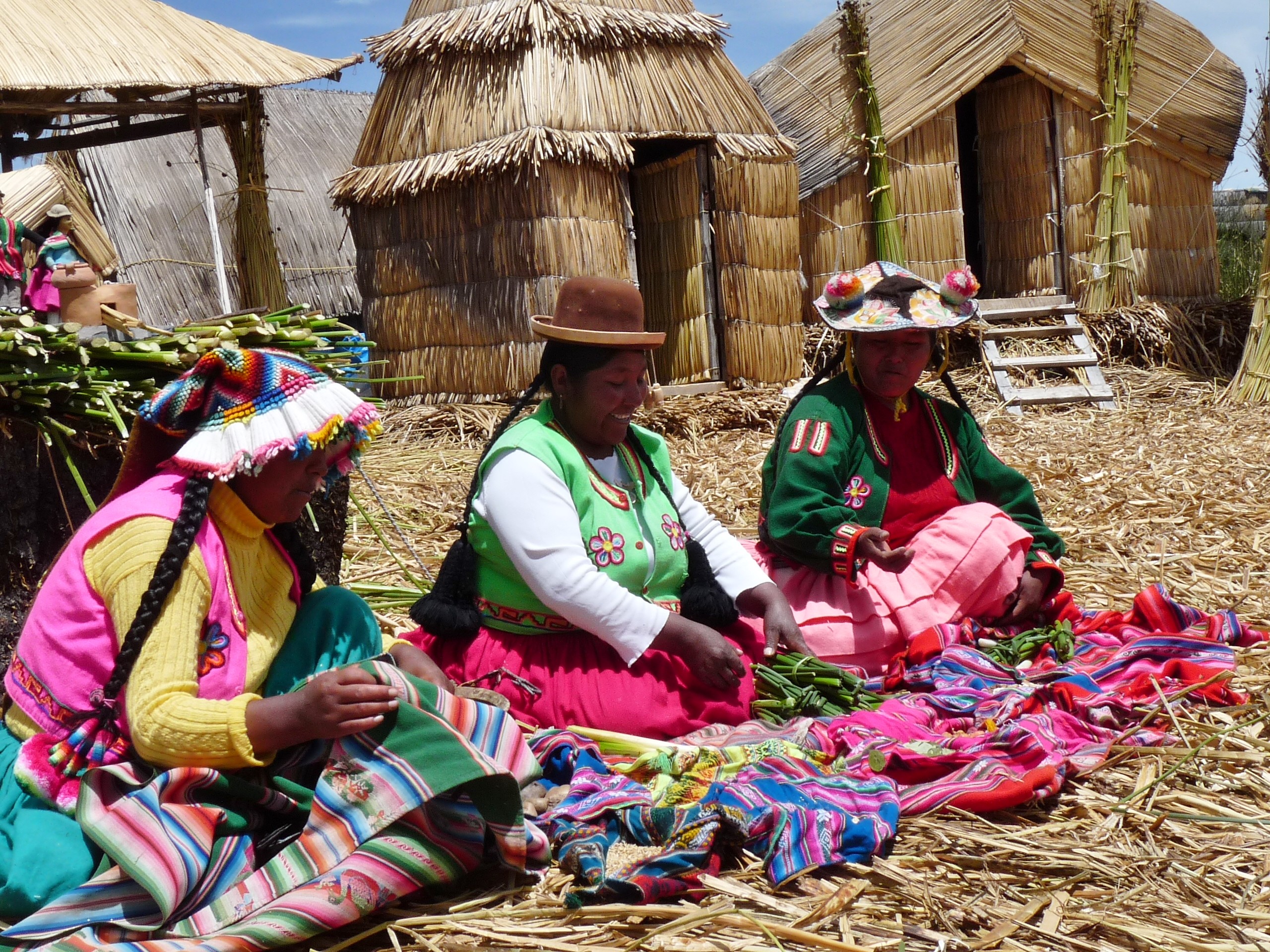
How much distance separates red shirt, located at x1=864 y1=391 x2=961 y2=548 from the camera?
3.91 meters

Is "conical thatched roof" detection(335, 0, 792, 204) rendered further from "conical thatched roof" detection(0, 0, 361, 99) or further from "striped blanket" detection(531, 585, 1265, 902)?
"striped blanket" detection(531, 585, 1265, 902)

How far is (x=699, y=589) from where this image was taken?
132 inches

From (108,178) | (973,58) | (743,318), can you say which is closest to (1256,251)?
(973,58)

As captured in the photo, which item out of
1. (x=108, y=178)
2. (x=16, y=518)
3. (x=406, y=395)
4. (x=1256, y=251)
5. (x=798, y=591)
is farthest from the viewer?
(x=108, y=178)

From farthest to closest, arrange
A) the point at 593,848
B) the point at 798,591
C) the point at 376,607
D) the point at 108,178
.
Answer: the point at 108,178, the point at 376,607, the point at 798,591, the point at 593,848

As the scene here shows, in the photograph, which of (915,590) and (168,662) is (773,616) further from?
(168,662)

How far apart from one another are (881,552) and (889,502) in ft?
1.48

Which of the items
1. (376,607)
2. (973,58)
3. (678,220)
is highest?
(973,58)

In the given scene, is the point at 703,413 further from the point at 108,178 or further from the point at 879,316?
the point at 108,178

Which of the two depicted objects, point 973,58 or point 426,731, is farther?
point 973,58

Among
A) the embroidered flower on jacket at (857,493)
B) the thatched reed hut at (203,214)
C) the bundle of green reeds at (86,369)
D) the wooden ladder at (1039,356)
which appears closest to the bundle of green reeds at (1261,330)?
the wooden ladder at (1039,356)

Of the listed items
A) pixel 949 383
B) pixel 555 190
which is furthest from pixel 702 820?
pixel 555 190

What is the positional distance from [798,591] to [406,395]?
592cm

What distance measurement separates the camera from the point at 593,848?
7.90ft
